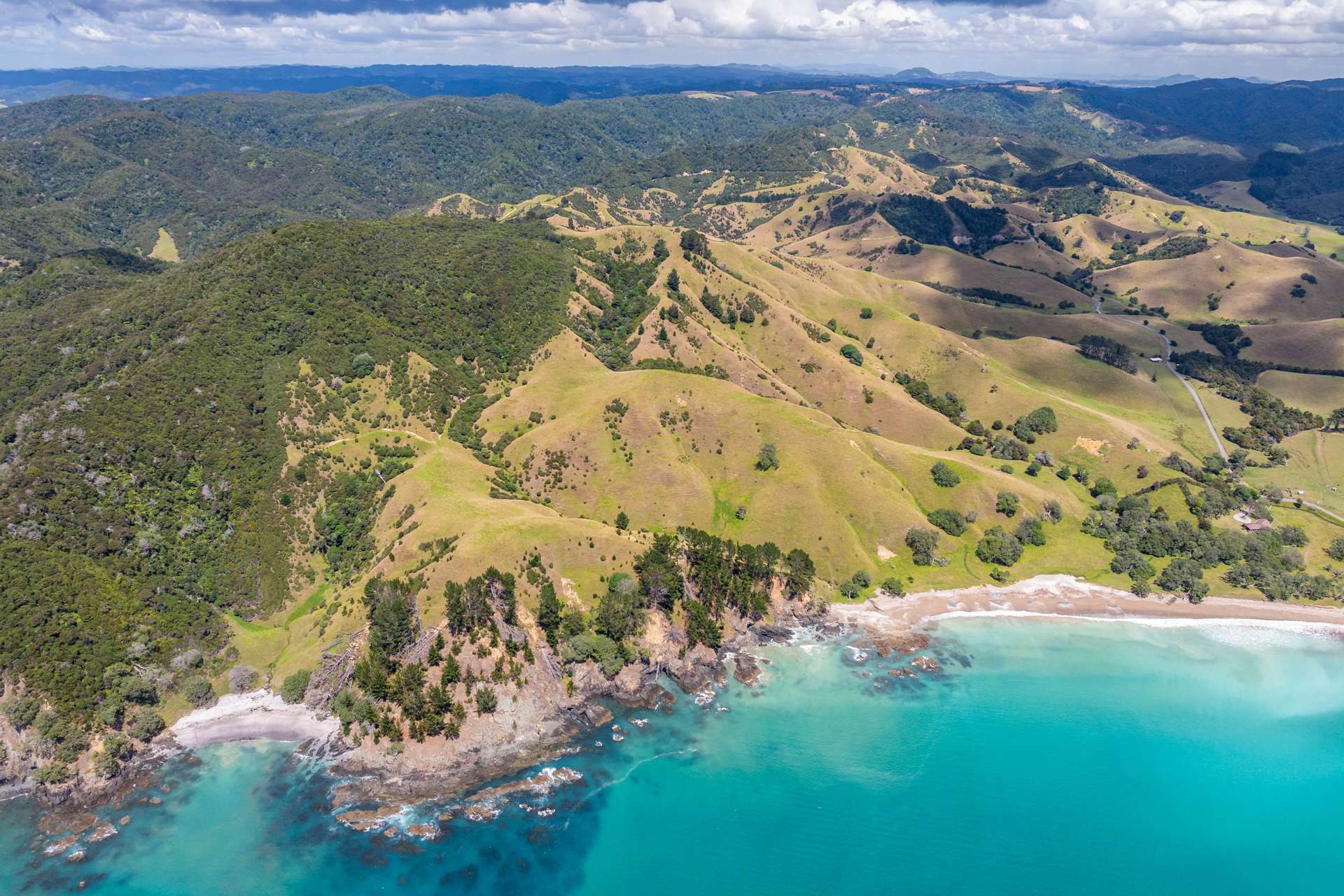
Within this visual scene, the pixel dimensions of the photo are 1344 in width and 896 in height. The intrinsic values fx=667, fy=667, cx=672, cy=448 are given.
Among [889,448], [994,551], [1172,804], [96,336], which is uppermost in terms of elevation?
[96,336]

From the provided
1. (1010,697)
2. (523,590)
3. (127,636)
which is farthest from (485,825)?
(1010,697)

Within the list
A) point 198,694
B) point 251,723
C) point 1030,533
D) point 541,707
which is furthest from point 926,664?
point 198,694

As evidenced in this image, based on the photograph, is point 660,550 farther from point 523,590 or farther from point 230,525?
point 230,525

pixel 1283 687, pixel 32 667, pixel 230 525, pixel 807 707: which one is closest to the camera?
pixel 32 667

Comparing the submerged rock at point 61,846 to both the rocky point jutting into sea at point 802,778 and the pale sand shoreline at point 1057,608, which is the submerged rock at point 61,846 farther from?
the pale sand shoreline at point 1057,608

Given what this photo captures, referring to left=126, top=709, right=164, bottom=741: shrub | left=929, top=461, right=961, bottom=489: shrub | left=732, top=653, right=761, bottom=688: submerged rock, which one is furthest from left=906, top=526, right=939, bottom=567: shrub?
left=126, top=709, right=164, bottom=741: shrub

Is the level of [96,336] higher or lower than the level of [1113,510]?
higher

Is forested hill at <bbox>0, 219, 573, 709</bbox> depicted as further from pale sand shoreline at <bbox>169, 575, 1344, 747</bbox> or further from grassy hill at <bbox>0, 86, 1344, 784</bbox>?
pale sand shoreline at <bbox>169, 575, 1344, 747</bbox>

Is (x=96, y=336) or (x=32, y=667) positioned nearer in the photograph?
(x=32, y=667)
